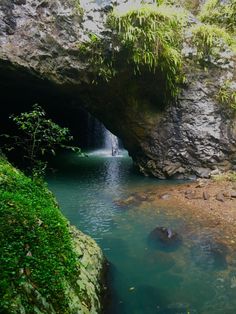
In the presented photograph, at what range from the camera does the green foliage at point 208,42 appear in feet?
36.4

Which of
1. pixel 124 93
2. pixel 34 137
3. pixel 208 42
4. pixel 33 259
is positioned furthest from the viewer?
pixel 124 93

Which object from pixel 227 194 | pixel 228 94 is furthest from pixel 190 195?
pixel 228 94

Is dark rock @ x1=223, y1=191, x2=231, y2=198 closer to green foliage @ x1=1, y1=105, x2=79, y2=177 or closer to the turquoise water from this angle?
the turquoise water

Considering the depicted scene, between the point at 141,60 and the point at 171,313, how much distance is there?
303 inches

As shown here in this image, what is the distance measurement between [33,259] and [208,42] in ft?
33.9

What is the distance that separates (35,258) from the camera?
286 cm

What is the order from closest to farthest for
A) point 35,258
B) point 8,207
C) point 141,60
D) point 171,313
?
point 35,258, point 8,207, point 171,313, point 141,60

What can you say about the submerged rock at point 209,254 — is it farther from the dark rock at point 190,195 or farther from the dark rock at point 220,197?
the dark rock at point 190,195

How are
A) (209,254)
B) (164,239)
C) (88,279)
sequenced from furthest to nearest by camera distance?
(164,239) < (209,254) < (88,279)

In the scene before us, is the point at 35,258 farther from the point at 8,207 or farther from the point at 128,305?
the point at 128,305

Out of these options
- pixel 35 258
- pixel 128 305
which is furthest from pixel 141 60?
pixel 35 258

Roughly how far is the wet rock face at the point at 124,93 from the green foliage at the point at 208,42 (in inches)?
25.5

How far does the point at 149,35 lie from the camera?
9.68 metres

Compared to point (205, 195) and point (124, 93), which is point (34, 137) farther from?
point (124, 93)
